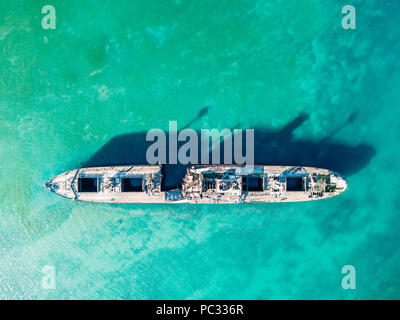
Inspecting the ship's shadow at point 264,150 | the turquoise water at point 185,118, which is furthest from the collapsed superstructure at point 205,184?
the turquoise water at point 185,118

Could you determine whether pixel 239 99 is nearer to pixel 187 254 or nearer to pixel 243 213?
pixel 243 213

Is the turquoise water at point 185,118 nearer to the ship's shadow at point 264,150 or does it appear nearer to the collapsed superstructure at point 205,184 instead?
the ship's shadow at point 264,150

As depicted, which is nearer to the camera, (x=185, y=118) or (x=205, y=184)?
(x=205, y=184)

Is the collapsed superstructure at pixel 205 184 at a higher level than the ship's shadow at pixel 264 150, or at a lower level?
lower

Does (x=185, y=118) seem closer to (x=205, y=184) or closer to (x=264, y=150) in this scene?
(x=205, y=184)

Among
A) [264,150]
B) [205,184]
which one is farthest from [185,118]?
[264,150]

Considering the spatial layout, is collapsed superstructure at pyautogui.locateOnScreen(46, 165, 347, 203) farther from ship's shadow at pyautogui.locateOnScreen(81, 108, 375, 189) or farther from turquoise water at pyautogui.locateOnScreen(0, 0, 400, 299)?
turquoise water at pyautogui.locateOnScreen(0, 0, 400, 299)

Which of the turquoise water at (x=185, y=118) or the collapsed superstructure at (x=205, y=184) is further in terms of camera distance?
the turquoise water at (x=185, y=118)

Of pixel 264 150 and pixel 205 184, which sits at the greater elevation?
pixel 264 150
